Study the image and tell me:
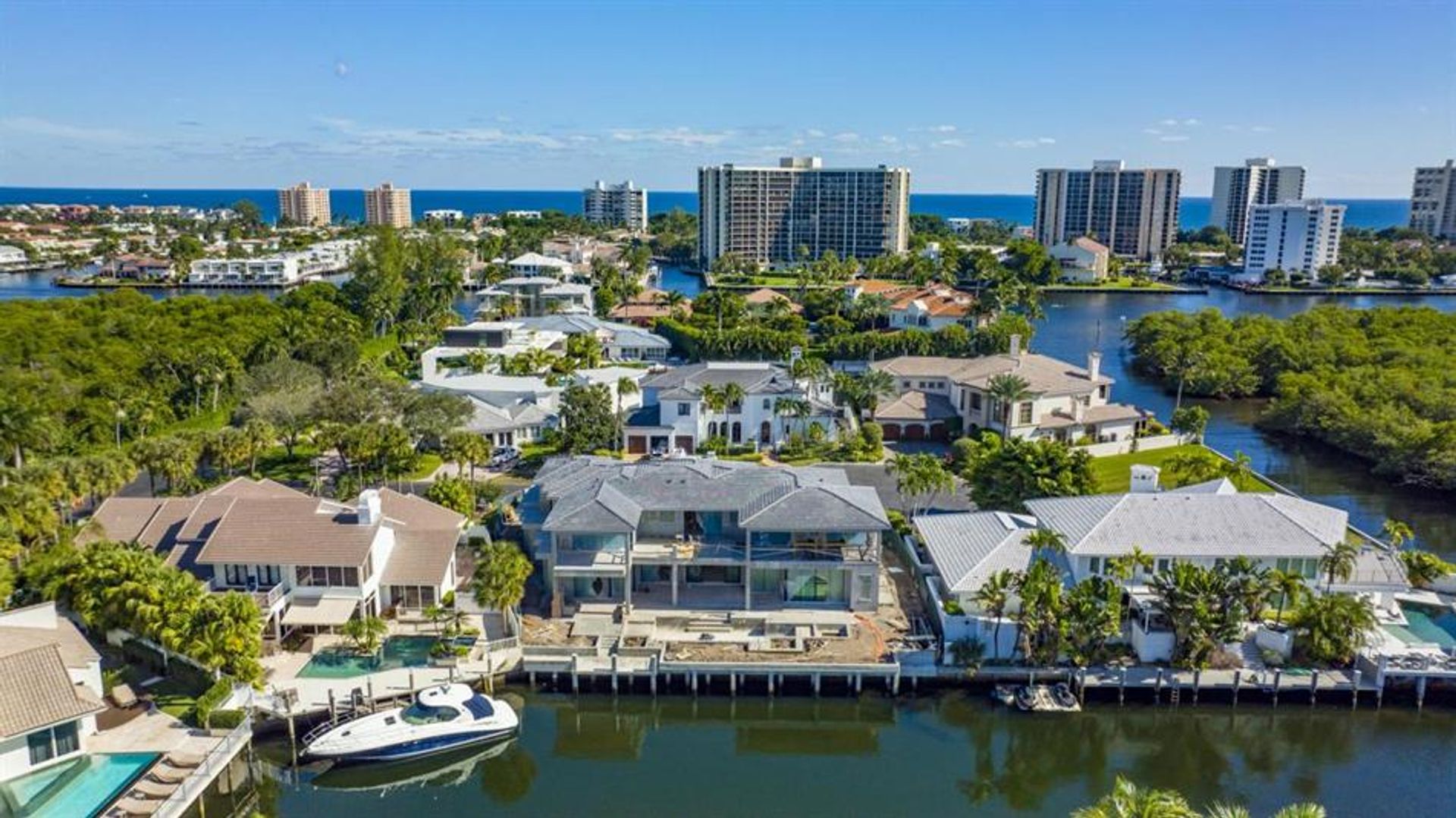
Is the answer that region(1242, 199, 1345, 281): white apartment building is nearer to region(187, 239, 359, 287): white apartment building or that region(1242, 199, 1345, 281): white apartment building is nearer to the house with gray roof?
region(187, 239, 359, 287): white apartment building

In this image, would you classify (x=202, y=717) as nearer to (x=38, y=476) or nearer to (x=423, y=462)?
(x=38, y=476)

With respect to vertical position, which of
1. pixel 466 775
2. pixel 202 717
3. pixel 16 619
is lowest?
pixel 466 775

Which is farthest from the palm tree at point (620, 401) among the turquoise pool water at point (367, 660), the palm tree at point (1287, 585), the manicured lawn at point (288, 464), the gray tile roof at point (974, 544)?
the palm tree at point (1287, 585)

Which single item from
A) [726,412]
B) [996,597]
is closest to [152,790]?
[996,597]

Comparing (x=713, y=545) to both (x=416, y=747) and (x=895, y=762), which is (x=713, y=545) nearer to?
(x=895, y=762)

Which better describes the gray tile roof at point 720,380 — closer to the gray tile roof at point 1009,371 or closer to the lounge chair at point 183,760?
the gray tile roof at point 1009,371

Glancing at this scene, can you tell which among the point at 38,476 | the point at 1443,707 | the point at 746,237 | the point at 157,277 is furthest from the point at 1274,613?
the point at 157,277
